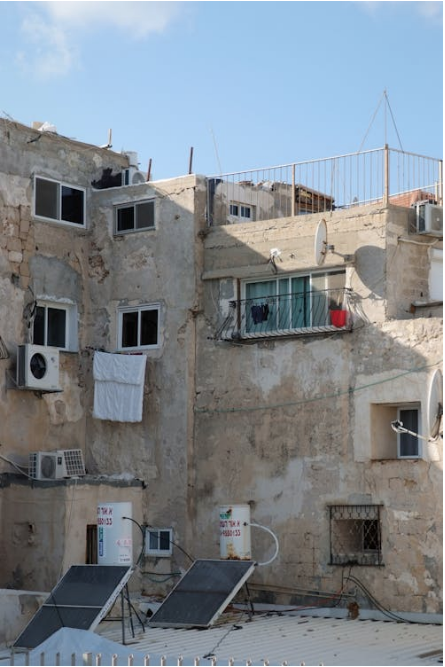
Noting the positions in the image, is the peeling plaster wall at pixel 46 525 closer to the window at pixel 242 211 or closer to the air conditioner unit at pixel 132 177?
the air conditioner unit at pixel 132 177

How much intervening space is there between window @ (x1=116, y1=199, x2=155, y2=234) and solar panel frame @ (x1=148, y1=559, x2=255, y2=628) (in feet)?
23.0

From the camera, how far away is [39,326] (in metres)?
24.0

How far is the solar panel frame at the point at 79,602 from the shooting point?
59.3ft

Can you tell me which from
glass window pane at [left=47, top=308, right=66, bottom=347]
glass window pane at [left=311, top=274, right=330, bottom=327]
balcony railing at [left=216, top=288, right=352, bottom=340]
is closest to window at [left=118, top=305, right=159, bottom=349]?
glass window pane at [left=47, top=308, right=66, bottom=347]

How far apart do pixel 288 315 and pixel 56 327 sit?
182 inches

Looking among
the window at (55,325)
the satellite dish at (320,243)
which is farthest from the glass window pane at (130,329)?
the satellite dish at (320,243)

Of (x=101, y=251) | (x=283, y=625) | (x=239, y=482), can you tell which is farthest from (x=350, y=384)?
(x=101, y=251)

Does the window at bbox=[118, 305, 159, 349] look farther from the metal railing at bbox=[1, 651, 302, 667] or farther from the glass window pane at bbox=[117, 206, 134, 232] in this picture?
the metal railing at bbox=[1, 651, 302, 667]

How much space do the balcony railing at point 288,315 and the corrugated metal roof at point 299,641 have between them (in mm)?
4988

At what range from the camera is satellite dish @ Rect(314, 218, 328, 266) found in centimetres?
2203

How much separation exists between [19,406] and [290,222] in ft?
19.6

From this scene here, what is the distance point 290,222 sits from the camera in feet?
75.5

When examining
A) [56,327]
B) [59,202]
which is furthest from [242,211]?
[56,327]

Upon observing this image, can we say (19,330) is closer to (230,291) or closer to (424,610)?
(230,291)
